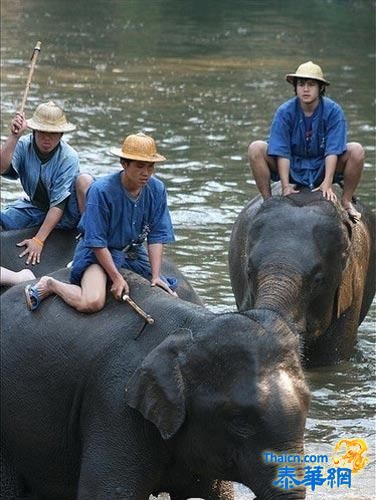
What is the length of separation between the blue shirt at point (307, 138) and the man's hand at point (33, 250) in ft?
5.45

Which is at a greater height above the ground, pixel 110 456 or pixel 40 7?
pixel 40 7

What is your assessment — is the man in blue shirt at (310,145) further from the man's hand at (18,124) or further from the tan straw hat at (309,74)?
the man's hand at (18,124)

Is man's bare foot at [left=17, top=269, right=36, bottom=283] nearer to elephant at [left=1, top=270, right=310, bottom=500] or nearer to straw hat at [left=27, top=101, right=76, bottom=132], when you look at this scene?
elephant at [left=1, top=270, right=310, bottom=500]

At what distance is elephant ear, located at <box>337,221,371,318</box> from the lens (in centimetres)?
815

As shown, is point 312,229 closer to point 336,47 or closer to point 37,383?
point 37,383

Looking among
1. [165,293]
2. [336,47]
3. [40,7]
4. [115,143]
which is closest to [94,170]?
[115,143]

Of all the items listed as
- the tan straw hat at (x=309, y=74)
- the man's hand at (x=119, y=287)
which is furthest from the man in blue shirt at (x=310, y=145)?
the man's hand at (x=119, y=287)

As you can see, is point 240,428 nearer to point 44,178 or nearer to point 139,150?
point 139,150

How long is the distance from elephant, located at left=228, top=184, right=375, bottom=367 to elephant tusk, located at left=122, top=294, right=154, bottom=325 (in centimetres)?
132

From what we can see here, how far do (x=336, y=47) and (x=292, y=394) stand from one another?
19.8 m

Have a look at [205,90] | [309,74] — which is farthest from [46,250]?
[205,90]

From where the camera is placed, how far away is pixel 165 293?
222 inches

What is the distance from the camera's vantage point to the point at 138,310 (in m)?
5.45

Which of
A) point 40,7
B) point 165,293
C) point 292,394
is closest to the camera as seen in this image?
point 292,394
